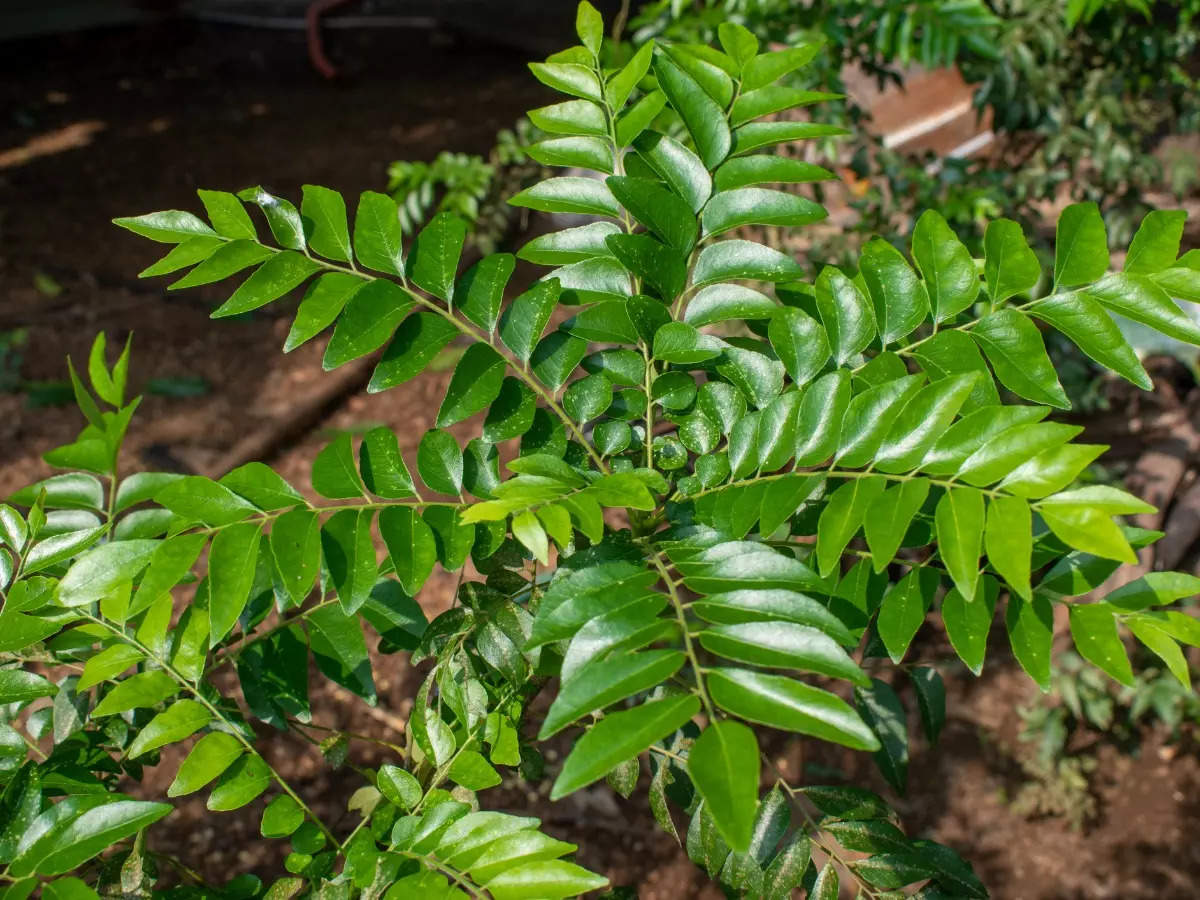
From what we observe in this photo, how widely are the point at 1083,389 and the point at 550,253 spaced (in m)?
2.52

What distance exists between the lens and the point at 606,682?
0.65 meters

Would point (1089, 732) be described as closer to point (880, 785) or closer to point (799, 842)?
point (880, 785)

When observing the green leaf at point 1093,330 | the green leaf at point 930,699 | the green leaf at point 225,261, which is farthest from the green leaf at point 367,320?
the green leaf at point 930,699

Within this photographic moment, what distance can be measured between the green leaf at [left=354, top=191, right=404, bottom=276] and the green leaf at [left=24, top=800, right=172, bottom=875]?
52 centimetres

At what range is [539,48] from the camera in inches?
325

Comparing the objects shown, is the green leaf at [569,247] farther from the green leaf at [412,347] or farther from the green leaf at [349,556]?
the green leaf at [349,556]

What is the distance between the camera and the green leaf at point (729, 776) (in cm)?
58

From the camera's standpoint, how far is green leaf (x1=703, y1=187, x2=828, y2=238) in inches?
41.4

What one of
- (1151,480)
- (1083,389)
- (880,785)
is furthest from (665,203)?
(1151,480)

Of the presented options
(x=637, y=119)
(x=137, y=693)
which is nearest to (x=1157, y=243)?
(x=637, y=119)

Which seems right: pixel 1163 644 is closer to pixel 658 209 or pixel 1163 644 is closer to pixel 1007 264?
pixel 1007 264

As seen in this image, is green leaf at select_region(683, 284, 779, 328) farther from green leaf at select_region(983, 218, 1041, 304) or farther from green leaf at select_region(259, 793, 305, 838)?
green leaf at select_region(259, 793, 305, 838)

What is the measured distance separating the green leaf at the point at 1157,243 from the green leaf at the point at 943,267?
0.53 ft

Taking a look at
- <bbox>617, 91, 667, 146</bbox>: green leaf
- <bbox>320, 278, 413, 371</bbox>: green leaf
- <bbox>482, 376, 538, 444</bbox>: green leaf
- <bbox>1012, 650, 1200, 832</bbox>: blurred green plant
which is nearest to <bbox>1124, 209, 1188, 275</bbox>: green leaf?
<bbox>617, 91, 667, 146</bbox>: green leaf
